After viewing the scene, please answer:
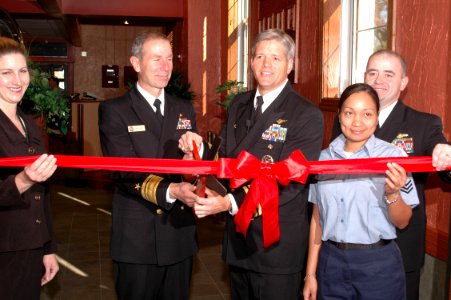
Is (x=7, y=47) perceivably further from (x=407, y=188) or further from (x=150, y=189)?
(x=407, y=188)

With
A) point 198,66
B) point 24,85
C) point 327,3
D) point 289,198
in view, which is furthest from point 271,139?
point 198,66

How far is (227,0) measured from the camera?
28.0 ft

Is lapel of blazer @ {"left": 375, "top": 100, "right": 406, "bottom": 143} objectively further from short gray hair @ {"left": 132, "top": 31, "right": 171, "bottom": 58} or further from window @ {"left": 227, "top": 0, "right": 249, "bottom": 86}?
window @ {"left": 227, "top": 0, "right": 249, "bottom": 86}

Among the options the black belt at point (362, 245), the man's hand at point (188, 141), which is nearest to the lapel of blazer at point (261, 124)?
the man's hand at point (188, 141)

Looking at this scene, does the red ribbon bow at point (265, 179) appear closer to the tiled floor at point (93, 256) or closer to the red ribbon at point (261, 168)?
the red ribbon at point (261, 168)

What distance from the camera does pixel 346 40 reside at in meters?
4.43

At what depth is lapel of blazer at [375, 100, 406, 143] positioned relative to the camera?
2.50 metres

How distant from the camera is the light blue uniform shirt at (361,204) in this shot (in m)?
2.18

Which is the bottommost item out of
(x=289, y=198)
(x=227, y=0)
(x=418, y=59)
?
(x=289, y=198)

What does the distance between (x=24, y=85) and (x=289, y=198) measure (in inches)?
45.6

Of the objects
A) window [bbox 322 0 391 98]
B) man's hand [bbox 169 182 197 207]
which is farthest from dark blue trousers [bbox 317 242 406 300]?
window [bbox 322 0 391 98]

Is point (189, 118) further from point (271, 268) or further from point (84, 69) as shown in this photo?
point (84, 69)

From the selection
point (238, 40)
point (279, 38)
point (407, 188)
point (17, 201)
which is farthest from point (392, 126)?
point (238, 40)

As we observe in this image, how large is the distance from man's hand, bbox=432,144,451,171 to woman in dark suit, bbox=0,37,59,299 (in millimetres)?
1399
